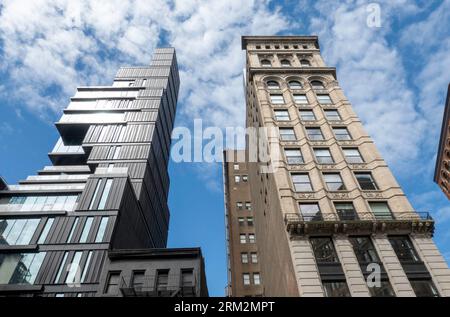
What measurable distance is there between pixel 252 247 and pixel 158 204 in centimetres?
2992

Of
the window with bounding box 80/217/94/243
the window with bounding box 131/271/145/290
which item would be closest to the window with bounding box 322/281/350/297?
the window with bounding box 131/271/145/290

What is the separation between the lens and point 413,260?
20.9 meters

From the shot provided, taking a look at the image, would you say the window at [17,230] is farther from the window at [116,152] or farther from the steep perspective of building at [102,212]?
the window at [116,152]

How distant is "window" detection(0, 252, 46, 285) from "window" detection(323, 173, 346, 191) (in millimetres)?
35621

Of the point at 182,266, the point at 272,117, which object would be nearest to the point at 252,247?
the point at 182,266

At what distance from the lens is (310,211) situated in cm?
2434

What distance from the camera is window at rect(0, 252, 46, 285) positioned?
124 feet

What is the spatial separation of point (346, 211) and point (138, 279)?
74.7ft

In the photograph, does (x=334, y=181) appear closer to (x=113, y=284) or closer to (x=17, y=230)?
(x=113, y=284)

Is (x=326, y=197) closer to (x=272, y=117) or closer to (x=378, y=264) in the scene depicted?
(x=378, y=264)

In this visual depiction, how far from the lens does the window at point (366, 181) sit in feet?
86.4

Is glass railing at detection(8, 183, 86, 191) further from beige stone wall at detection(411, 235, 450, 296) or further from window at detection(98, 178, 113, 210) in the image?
beige stone wall at detection(411, 235, 450, 296)

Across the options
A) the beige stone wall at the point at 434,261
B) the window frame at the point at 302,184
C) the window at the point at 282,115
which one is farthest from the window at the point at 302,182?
the window at the point at 282,115

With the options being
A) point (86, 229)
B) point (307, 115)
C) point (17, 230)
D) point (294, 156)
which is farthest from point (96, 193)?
point (307, 115)
